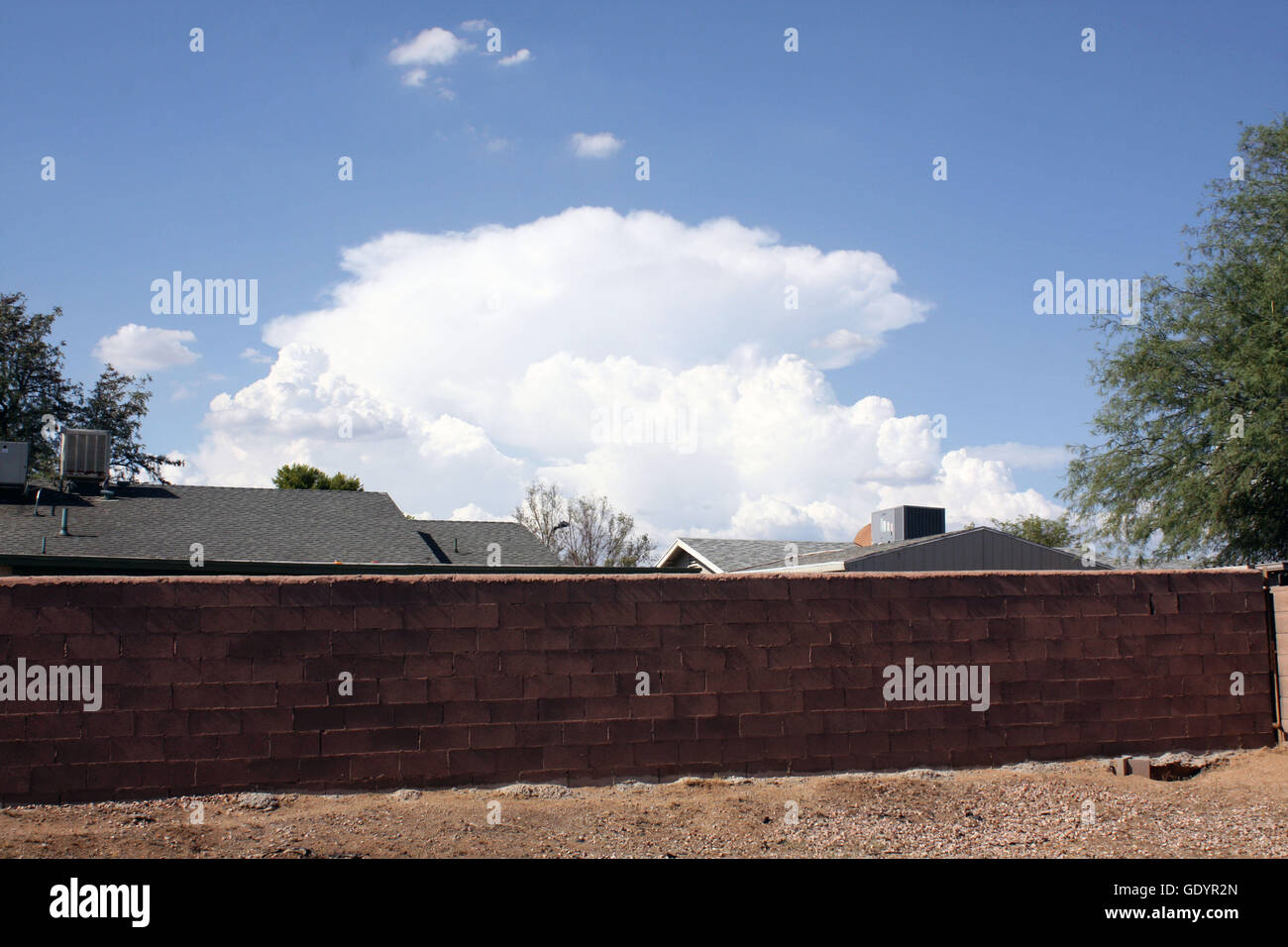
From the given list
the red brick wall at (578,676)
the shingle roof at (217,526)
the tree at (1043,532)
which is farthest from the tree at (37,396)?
the tree at (1043,532)

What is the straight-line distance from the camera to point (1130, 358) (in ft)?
73.5

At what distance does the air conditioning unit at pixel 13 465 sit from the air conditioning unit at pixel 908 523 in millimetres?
20416

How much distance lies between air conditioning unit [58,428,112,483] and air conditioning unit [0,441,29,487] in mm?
702

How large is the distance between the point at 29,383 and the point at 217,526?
19205 mm

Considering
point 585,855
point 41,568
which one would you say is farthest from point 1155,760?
point 41,568

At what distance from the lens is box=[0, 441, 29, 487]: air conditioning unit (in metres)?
20.0

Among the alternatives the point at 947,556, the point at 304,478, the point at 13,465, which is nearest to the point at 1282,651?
the point at 947,556

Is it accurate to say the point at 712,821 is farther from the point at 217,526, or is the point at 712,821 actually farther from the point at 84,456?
the point at 84,456

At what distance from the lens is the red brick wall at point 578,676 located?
7504mm

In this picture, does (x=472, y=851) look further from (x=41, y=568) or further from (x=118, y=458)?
(x=118, y=458)

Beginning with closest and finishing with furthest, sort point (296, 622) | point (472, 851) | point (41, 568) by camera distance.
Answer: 1. point (472, 851)
2. point (296, 622)
3. point (41, 568)

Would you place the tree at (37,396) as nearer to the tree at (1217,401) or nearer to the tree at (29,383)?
the tree at (29,383)

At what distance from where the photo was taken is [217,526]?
66.0 ft
